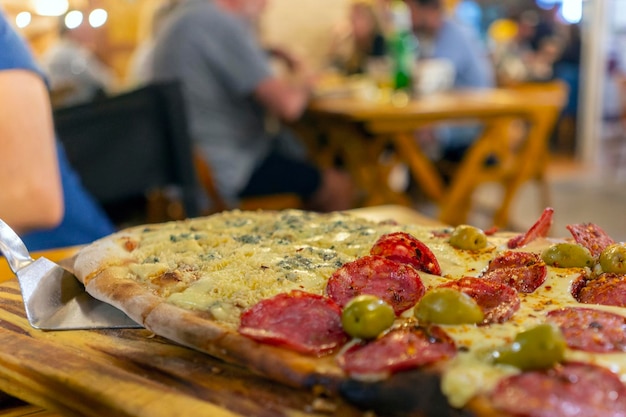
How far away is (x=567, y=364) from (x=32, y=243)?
4.71ft

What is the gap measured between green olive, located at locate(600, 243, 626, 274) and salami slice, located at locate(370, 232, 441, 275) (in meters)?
0.23

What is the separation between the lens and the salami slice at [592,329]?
793 mm

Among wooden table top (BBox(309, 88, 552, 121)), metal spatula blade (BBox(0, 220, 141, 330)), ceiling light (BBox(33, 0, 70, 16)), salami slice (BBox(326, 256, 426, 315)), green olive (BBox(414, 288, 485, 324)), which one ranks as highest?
ceiling light (BBox(33, 0, 70, 16))

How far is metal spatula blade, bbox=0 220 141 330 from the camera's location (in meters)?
1.06

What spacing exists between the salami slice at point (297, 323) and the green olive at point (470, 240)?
0.33 metres

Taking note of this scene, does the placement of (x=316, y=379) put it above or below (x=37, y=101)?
below

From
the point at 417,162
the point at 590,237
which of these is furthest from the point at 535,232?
the point at 417,162

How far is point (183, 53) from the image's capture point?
135 inches

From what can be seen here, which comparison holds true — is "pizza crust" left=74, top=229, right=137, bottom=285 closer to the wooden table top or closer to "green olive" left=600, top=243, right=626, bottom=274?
"green olive" left=600, top=243, right=626, bottom=274

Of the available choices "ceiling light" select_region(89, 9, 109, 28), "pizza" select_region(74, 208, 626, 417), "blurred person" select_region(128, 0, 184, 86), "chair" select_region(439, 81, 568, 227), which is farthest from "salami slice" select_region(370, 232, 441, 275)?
"ceiling light" select_region(89, 9, 109, 28)

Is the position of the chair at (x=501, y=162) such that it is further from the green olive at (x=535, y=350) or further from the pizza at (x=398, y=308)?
the green olive at (x=535, y=350)

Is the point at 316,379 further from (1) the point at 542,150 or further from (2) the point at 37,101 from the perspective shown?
(1) the point at 542,150

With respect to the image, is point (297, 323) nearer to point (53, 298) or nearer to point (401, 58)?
point (53, 298)

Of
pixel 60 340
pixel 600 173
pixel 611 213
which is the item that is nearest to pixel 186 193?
pixel 60 340
